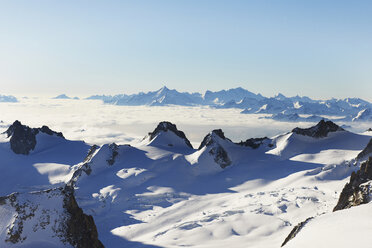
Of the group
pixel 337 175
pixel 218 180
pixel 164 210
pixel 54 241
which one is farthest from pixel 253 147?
pixel 54 241

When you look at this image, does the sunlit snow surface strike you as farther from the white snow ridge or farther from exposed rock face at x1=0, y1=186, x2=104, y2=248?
exposed rock face at x1=0, y1=186, x2=104, y2=248

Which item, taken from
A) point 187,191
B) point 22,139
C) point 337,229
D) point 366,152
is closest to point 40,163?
point 22,139

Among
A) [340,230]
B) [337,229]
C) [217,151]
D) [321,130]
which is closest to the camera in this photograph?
[340,230]

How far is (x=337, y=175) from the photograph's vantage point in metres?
99.9

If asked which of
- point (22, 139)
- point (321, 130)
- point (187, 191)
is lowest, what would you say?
point (187, 191)

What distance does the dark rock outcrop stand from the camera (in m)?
43.6

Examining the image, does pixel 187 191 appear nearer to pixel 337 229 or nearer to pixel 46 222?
pixel 46 222

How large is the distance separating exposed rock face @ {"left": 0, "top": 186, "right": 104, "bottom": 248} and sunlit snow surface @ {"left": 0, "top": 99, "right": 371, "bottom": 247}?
29.8 metres

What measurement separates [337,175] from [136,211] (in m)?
64.3

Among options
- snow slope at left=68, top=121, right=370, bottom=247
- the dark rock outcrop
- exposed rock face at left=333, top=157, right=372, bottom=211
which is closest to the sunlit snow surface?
snow slope at left=68, top=121, right=370, bottom=247

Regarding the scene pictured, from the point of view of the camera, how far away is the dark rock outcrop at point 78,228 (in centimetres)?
4356

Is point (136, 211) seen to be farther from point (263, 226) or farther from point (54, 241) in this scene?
point (54, 241)

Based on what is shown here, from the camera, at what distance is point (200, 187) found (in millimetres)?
110562

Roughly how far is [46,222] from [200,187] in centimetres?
7194
